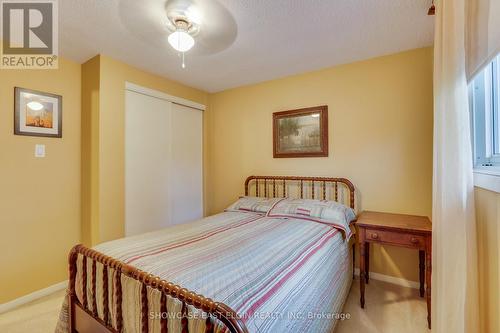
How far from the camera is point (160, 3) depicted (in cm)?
158

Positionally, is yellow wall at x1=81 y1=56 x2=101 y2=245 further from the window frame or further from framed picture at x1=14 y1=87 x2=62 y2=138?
the window frame

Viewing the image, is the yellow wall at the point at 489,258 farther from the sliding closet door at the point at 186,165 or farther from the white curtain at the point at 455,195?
the sliding closet door at the point at 186,165

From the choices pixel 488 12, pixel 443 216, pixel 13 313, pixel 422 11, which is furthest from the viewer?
pixel 13 313

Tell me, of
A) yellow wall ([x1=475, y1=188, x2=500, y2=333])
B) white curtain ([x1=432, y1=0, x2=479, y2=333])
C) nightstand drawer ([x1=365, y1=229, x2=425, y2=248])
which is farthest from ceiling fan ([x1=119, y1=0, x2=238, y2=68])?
nightstand drawer ([x1=365, y1=229, x2=425, y2=248])

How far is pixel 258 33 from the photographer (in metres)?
2.01

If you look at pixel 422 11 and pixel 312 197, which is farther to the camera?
pixel 312 197

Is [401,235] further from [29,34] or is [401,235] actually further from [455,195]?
[29,34]

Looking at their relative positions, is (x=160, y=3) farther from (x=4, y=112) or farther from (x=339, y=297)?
(x=339, y=297)

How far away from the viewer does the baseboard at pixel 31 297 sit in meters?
A: 2.04

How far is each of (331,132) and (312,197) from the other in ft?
2.65

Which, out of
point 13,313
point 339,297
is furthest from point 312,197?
point 13,313

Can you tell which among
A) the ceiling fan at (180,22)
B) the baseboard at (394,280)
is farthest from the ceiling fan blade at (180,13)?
the baseboard at (394,280)

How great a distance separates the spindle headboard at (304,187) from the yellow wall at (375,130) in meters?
0.10

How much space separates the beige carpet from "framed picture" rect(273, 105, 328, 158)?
5.02ft
